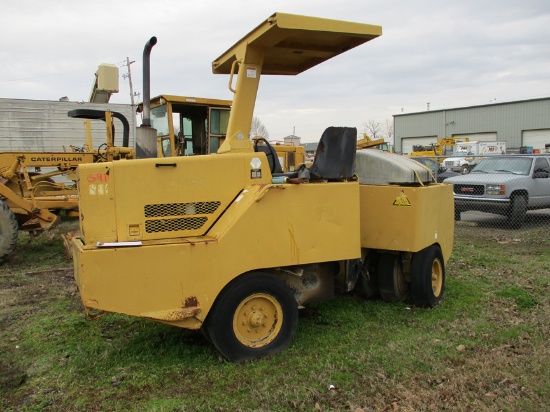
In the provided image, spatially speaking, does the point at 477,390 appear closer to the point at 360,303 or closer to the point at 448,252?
the point at 360,303

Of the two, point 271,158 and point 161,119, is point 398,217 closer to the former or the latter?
point 271,158

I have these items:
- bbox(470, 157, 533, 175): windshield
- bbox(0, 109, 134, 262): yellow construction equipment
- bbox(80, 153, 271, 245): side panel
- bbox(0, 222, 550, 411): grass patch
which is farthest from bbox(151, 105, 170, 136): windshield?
bbox(470, 157, 533, 175): windshield

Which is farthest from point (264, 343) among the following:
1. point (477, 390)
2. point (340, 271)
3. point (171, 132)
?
point (171, 132)

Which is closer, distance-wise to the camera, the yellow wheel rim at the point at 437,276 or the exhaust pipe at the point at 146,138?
the exhaust pipe at the point at 146,138

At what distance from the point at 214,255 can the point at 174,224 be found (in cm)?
44

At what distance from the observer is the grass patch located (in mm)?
3391

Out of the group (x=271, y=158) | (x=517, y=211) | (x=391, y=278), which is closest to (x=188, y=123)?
(x=271, y=158)

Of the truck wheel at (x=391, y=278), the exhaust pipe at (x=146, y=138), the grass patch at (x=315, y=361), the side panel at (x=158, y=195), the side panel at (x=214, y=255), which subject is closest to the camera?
the grass patch at (x=315, y=361)

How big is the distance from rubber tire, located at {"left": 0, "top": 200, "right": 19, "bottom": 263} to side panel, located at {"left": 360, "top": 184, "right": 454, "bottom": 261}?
583 centimetres

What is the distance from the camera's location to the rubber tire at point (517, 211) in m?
11.3

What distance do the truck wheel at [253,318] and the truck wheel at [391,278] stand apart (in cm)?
161

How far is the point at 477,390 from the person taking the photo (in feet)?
11.4

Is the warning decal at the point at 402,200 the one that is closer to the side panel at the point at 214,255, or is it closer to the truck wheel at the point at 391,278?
the truck wheel at the point at 391,278

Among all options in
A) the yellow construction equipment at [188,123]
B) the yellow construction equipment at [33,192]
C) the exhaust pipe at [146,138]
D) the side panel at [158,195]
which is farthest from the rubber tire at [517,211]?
the exhaust pipe at [146,138]
